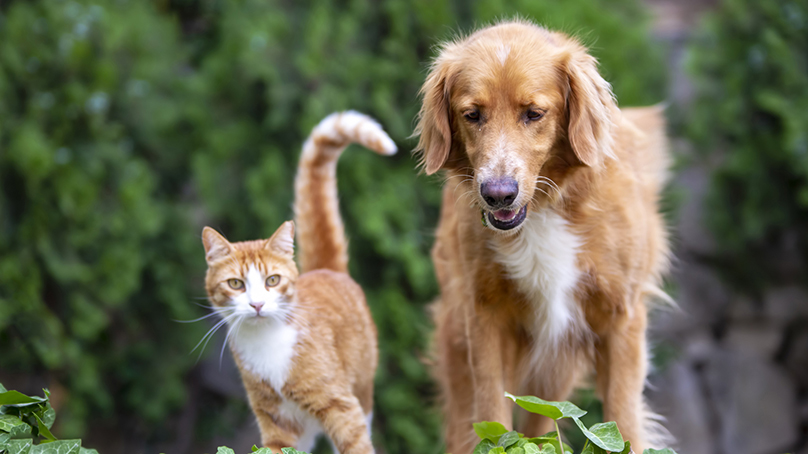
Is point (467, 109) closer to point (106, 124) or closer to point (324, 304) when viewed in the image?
point (324, 304)

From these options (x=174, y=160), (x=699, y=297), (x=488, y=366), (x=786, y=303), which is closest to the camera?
(x=488, y=366)

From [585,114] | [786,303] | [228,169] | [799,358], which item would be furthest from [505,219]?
[799,358]

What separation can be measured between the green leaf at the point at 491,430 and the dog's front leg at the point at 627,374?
2.19 feet

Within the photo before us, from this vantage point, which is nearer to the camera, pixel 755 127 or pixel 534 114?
pixel 534 114

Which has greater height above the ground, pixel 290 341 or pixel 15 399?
pixel 290 341

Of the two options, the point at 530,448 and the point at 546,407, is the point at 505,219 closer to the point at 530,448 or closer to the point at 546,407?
the point at 546,407

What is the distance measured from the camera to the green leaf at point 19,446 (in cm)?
204

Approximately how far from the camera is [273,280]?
2.13 metres

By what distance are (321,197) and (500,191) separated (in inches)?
31.8

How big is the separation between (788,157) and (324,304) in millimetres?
3977

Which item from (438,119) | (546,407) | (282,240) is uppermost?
(438,119)

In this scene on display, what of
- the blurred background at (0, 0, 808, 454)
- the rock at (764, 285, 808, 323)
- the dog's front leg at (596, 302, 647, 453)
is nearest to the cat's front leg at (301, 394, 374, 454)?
the dog's front leg at (596, 302, 647, 453)

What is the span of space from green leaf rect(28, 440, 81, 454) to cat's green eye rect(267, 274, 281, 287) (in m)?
0.74

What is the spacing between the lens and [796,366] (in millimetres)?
5719
